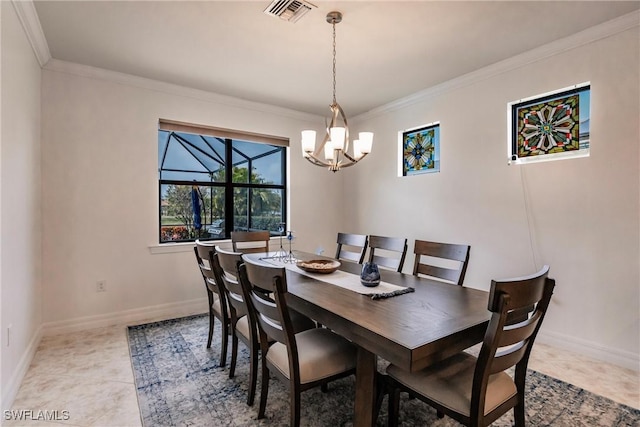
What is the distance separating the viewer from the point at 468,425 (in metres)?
1.30

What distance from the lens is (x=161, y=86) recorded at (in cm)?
354

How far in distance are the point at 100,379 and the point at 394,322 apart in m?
2.11

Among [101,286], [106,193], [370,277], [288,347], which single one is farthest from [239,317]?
[106,193]

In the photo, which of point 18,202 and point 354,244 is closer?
point 18,202

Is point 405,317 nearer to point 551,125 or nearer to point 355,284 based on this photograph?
point 355,284

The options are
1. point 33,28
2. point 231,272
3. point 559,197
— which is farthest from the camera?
point 559,197

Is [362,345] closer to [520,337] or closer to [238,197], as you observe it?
[520,337]

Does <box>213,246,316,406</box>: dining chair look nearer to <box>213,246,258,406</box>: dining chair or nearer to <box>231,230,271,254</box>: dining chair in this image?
<box>213,246,258,406</box>: dining chair

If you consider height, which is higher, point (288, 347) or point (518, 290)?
point (518, 290)

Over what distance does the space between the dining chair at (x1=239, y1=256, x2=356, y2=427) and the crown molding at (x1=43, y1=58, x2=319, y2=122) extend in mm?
2760

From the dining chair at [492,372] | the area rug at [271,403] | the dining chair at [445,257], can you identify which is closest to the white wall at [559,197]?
the area rug at [271,403]

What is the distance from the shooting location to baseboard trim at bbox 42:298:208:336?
3080 mm

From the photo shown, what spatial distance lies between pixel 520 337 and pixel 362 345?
0.62 meters

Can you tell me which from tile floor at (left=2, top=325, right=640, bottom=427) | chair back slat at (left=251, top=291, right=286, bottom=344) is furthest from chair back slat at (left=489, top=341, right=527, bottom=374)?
tile floor at (left=2, top=325, right=640, bottom=427)
